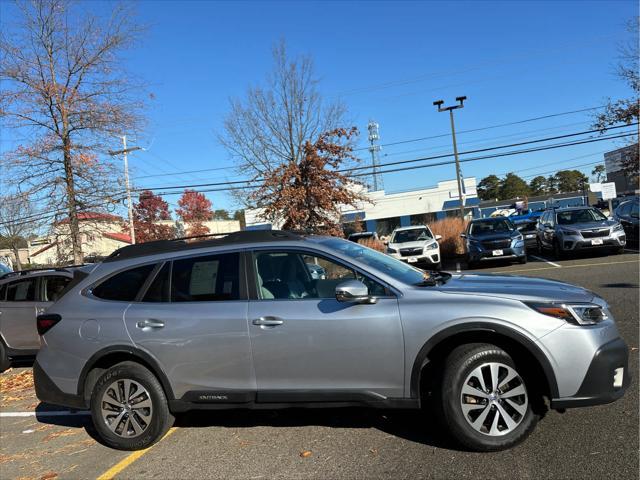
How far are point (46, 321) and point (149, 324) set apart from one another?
1.11 metres

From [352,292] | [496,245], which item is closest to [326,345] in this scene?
[352,292]

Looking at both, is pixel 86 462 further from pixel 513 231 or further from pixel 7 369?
pixel 513 231

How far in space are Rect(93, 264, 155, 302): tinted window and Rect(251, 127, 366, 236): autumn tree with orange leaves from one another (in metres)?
13.0

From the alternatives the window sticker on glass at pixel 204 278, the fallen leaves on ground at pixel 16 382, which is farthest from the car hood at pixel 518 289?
the fallen leaves on ground at pixel 16 382

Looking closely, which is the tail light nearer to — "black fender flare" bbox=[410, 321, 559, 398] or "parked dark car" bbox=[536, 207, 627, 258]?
"black fender flare" bbox=[410, 321, 559, 398]

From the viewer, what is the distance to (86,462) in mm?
4102

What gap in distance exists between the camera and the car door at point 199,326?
12.9 ft

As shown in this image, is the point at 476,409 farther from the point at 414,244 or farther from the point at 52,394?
the point at 414,244

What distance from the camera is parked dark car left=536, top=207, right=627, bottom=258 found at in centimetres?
1452

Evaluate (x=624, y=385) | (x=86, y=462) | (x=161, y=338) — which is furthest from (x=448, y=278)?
(x=86, y=462)

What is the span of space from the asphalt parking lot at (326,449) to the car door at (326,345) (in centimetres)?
45

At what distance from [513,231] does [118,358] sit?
14206mm

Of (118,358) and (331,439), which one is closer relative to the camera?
(331,439)

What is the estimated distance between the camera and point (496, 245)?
15.2m
